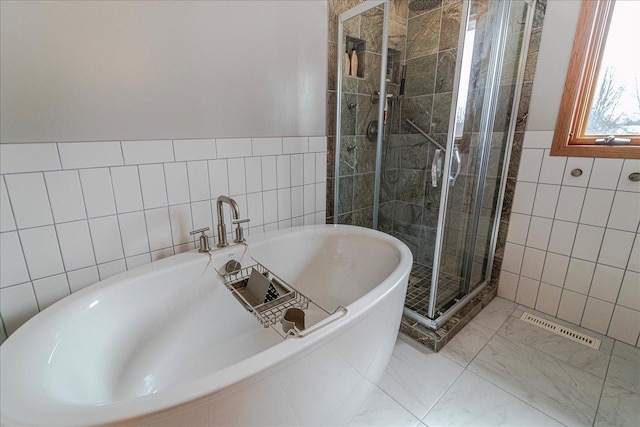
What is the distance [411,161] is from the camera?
2.15 m

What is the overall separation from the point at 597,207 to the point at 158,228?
2.27 meters

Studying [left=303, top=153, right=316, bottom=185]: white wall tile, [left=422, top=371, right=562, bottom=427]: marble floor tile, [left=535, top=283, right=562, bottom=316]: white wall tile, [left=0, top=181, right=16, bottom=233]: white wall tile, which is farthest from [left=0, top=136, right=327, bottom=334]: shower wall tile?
[left=535, top=283, right=562, bottom=316]: white wall tile

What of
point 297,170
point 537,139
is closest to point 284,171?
point 297,170

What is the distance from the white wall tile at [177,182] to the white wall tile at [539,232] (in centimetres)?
204

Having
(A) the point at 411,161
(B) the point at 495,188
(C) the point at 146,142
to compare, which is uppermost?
(C) the point at 146,142

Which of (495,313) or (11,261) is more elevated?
(11,261)

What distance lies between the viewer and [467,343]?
5.05 ft

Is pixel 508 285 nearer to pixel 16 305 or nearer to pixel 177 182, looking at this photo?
pixel 177 182

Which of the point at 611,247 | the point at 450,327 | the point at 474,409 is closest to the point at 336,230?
the point at 450,327

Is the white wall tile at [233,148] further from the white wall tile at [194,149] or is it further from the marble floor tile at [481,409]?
the marble floor tile at [481,409]

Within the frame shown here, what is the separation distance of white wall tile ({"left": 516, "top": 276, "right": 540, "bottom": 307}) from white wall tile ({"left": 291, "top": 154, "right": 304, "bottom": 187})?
163 cm

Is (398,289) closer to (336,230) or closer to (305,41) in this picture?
(336,230)

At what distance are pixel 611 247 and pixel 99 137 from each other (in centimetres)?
252

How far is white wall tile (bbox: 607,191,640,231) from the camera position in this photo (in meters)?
1.40
